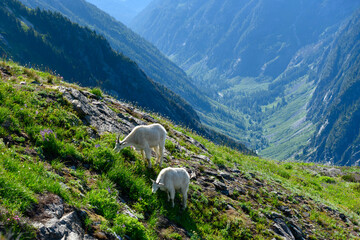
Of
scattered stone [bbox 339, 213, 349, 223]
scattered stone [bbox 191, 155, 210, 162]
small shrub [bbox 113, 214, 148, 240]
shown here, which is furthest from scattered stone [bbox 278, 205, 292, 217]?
small shrub [bbox 113, 214, 148, 240]

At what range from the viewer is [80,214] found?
23.3ft

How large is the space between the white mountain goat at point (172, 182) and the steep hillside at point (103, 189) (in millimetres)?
379

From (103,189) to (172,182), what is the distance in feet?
10.3

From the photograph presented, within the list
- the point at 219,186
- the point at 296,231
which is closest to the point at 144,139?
the point at 219,186

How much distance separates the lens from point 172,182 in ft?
35.2

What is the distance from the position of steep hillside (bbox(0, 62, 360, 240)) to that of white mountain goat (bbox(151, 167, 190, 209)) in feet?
1.24

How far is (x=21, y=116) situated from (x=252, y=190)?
12860 millimetres

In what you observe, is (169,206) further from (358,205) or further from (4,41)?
(4,41)

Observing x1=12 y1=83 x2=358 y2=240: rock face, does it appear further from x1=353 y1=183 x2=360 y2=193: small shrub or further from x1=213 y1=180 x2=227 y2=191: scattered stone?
x1=353 y1=183 x2=360 y2=193: small shrub

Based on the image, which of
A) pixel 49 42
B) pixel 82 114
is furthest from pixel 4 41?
pixel 82 114

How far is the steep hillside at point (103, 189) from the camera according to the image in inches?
262

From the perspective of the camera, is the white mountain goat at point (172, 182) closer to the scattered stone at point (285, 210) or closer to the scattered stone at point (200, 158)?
the scattered stone at point (200, 158)

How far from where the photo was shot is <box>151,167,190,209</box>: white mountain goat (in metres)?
10.5

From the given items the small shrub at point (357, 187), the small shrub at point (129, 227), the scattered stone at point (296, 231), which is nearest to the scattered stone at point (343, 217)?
the scattered stone at point (296, 231)
